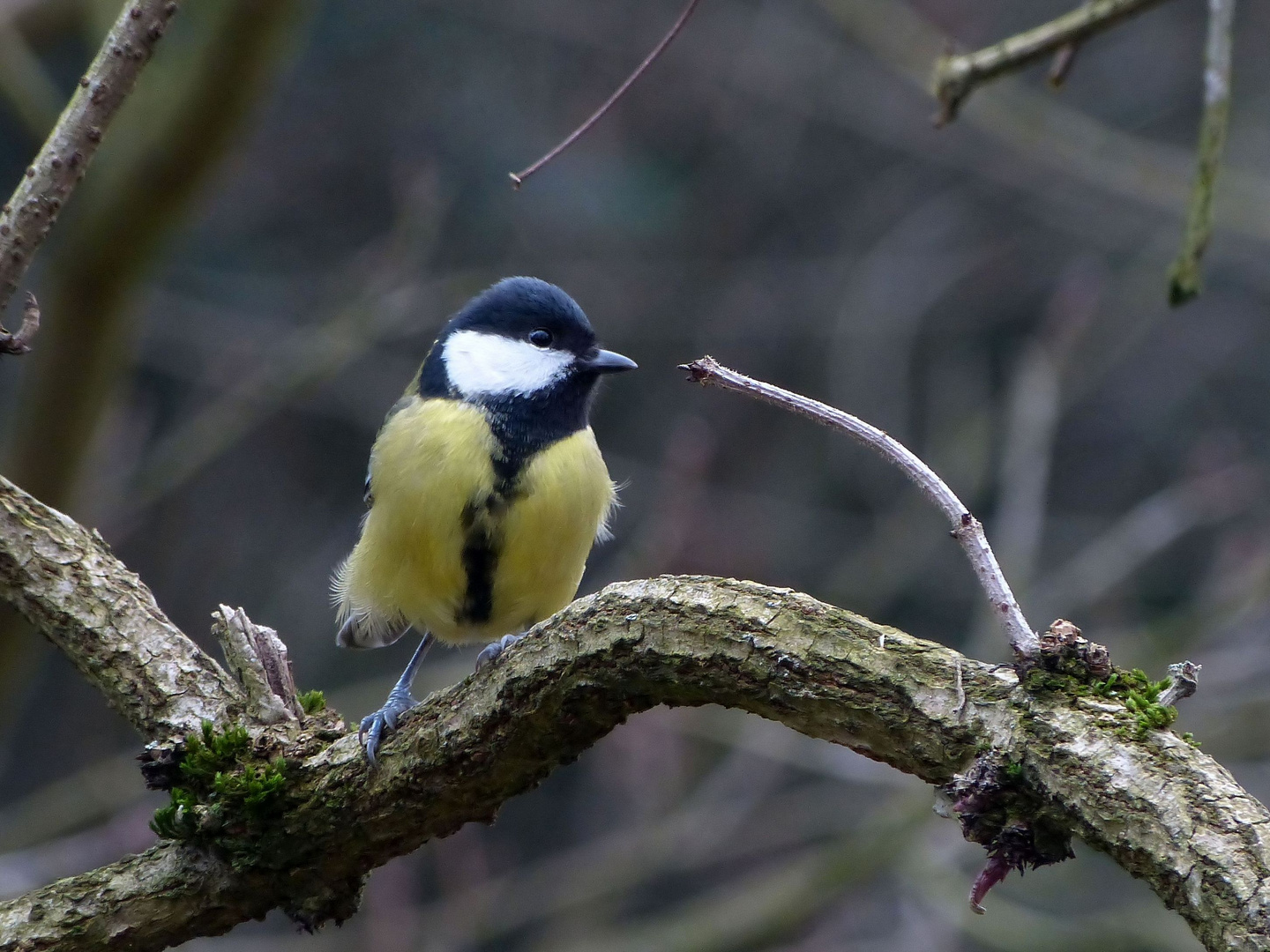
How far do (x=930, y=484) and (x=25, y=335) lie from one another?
150 centimetres

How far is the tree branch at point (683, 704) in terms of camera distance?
1.41 m

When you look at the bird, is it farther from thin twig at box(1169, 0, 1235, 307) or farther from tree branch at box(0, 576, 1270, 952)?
thin twig at box(1169, 0, 1235, 307)

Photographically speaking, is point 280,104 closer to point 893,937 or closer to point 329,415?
point 329,415

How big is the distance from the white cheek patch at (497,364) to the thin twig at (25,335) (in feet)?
3.57

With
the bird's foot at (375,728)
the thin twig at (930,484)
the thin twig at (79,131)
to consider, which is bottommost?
the bird's foot at (375,728)

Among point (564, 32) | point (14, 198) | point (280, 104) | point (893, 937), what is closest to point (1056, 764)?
point (14, 198)

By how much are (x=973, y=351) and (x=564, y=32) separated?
2854 millimetres

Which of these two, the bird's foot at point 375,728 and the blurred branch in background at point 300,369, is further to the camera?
the blurred branch in background at point 300,369

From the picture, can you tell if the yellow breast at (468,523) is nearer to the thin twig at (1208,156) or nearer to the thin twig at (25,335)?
the thin twig at (25,335)

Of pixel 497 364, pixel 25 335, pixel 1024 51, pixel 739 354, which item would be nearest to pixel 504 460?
pixel 497 364

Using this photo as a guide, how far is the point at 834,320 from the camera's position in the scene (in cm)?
729

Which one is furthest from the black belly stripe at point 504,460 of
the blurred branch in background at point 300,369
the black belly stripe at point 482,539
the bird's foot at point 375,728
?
the blurred branch in background at point 300,369

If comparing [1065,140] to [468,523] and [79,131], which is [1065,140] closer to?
[468,523]

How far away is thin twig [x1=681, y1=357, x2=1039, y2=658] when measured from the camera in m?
1.51
